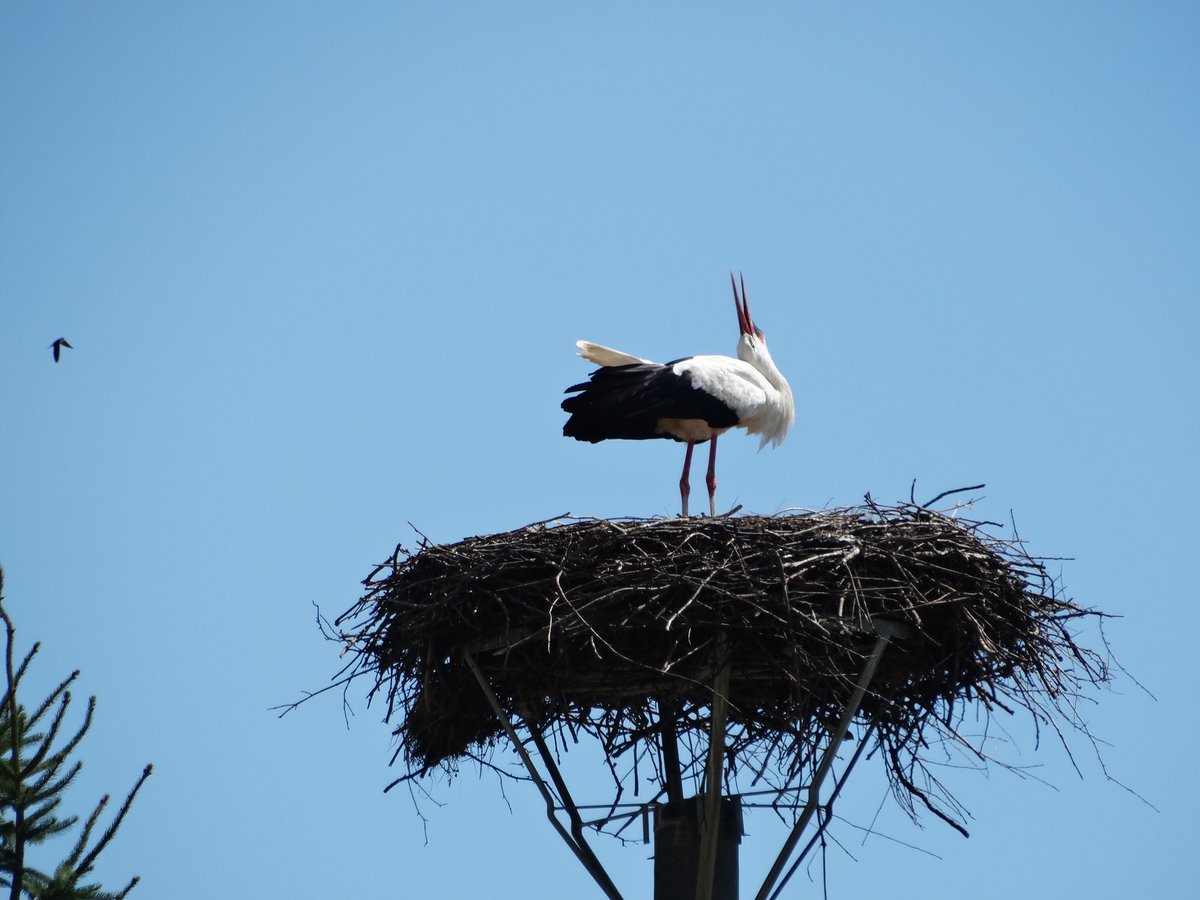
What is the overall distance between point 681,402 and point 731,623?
3058mm

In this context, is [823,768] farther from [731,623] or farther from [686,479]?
[686,479]

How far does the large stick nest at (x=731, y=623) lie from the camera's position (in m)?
8.15

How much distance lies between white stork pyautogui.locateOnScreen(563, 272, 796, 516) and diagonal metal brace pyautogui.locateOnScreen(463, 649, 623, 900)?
2.57m

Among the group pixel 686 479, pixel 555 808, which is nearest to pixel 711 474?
pixel 686 479

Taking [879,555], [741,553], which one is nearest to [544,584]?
[741,553]

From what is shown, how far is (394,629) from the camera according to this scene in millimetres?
8867

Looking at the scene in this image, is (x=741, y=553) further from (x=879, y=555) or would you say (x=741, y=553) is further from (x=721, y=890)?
(x=721, y=890)

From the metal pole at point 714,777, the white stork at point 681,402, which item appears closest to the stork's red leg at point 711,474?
the white stork at point 681,402

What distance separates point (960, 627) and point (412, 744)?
10.0 feet

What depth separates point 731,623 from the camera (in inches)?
317

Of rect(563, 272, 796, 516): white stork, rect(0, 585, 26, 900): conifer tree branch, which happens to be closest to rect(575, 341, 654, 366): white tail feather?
rect(563, 272, 796, 516): white stork

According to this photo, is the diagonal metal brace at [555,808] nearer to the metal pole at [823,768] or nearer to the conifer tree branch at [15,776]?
the metal pole at [823,768]

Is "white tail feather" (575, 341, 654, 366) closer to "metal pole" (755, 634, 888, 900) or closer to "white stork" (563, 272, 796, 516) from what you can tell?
"white stork" (563, 272, 796, 516)

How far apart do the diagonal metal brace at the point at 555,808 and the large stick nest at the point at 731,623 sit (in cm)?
14
